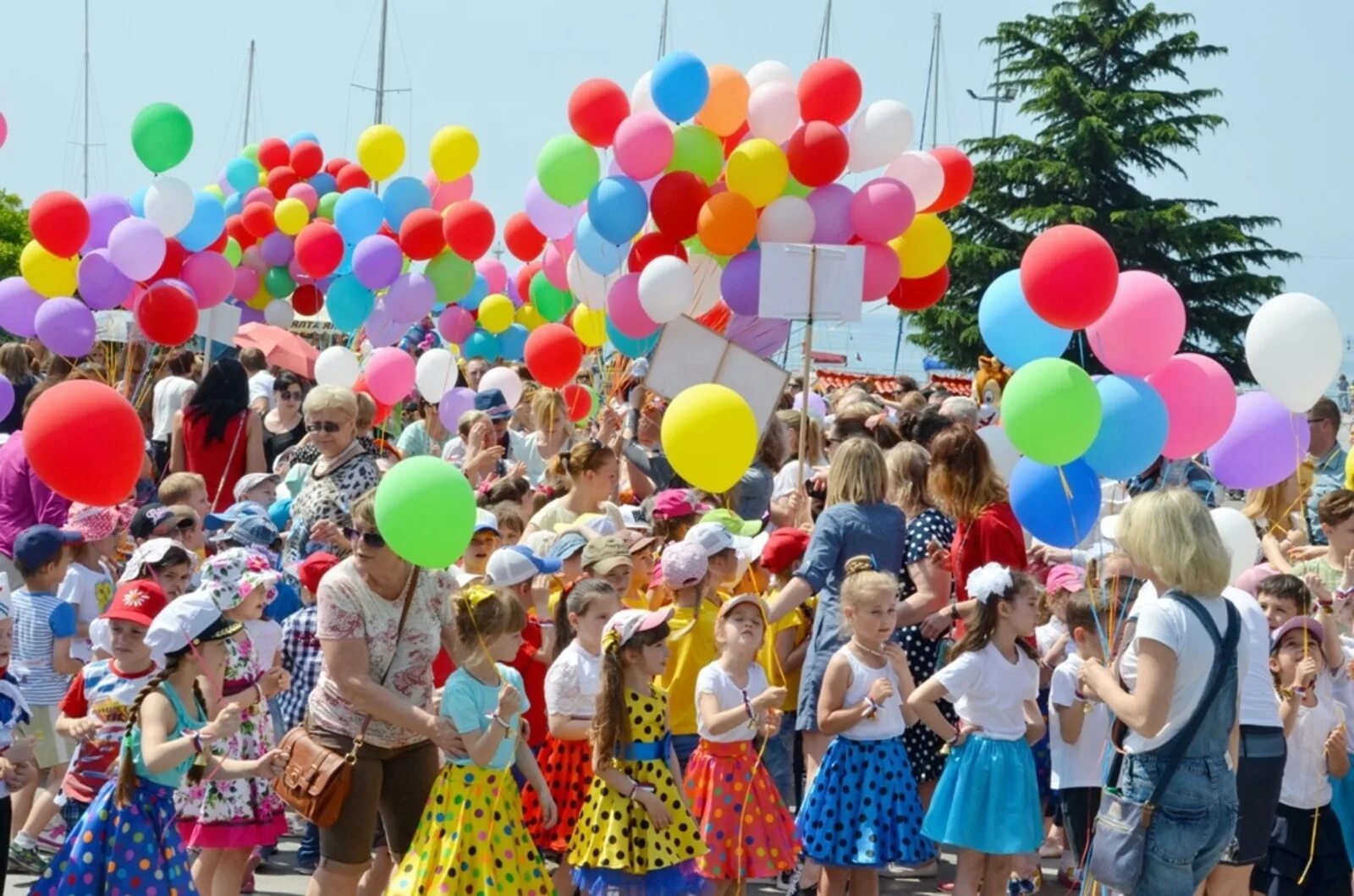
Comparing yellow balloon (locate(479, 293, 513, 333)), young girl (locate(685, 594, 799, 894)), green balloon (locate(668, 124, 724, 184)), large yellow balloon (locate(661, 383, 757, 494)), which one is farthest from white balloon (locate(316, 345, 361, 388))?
young girl (locate(685, 594, 799, 894))

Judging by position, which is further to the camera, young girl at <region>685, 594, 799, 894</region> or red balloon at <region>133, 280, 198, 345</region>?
red balloon at <region>133, 280, 198, 345</region>

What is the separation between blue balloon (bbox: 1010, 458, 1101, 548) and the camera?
5.90 meters

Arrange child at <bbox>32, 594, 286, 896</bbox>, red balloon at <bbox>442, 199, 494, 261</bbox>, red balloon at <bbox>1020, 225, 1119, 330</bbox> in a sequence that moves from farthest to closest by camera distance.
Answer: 1. red balloon at <bbox>442, 199, 494, 261</bbox>
2. red balloon at <bbox>1020, 225, 1119, 330</bbox>
3. child at <bbox>32, 594, 286, 896</bbox>

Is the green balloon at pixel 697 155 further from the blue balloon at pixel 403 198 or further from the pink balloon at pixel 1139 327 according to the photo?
the pink balloon at pixel 1139 327

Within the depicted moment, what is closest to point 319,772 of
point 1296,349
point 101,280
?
point 1296,349

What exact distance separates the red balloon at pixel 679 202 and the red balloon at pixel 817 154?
58 centimetres

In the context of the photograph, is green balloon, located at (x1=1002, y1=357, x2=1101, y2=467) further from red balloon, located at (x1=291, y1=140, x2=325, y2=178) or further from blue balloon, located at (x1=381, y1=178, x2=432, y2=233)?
red balloon, located at (x1=291, y1=140, x2=325, y2=178)

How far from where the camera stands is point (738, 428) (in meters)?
6.36

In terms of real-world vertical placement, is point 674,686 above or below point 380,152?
below

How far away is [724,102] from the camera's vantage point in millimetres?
10133

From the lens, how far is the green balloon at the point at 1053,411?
5.56 meters

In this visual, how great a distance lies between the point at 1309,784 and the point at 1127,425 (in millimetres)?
1467

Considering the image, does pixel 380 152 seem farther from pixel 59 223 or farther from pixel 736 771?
pixel 736 771

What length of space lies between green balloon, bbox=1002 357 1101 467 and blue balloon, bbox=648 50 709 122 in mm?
4689
